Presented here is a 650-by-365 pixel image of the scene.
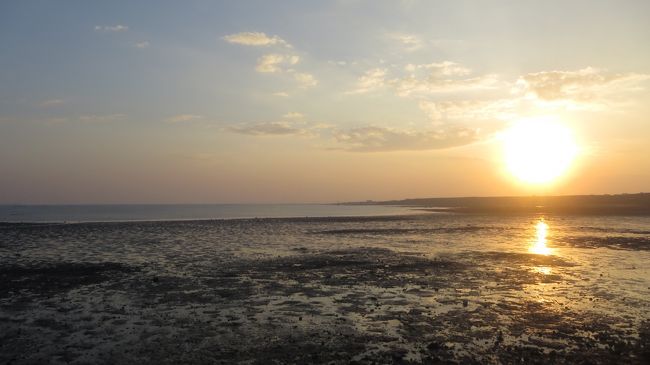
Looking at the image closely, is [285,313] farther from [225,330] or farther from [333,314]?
[225,330]

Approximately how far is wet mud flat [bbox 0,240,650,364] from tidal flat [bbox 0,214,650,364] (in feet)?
0.20

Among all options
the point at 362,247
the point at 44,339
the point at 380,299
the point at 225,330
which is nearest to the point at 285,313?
the point at 225,330

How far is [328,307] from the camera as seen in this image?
58.2 feet

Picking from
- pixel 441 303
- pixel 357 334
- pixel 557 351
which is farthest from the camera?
pixel 441 303

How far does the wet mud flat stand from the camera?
40.5 feet

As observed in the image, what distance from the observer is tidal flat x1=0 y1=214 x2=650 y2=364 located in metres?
12.5

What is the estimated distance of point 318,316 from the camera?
53.7 feet

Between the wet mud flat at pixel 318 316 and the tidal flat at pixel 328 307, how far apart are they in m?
0.06

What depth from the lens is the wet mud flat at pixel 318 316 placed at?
1236 cm

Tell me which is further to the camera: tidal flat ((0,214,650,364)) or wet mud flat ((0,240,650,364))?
tidal flat ((0,214,650,364))

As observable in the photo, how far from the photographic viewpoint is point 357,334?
46.2ft

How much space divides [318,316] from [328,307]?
1408mm

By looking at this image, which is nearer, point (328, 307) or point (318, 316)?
point (318, 316)

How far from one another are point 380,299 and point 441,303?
8.06 feet
